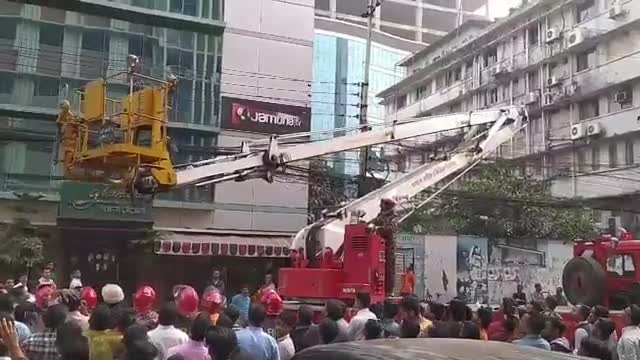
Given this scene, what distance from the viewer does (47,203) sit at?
22750 millimetres

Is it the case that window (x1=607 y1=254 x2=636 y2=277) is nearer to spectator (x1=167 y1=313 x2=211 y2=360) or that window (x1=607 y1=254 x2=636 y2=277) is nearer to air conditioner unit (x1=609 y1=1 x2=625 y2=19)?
spectator (x1=167 y1=313 x2=211 y2=360)

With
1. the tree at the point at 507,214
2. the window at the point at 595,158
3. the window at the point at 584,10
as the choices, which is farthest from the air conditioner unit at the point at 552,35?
the tree at the point at 507,214

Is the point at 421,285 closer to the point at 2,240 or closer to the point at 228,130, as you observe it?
the point at 228,130

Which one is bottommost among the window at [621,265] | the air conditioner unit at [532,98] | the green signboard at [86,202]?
the window at [621,265]

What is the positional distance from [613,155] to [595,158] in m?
0.81

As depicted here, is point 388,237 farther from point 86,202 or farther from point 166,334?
point 86,202

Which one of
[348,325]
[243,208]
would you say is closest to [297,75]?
[243,208]

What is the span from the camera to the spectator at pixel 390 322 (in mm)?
7520

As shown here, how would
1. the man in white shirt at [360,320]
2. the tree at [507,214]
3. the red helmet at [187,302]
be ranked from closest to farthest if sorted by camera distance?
1. the red helmet at [187,302]
2. the man in white shirt at [360,320]
3. the tree at [507,214]

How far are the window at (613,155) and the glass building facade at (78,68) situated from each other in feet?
59.5

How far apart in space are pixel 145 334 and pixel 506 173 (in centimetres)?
2807

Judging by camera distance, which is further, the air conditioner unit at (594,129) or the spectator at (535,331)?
the air conditioner unit at (594,129)

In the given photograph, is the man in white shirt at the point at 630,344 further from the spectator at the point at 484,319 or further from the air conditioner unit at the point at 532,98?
the air conditioner unit at the point at 532,98

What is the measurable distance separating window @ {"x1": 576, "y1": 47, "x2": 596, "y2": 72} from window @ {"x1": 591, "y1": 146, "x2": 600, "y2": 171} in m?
3.74
